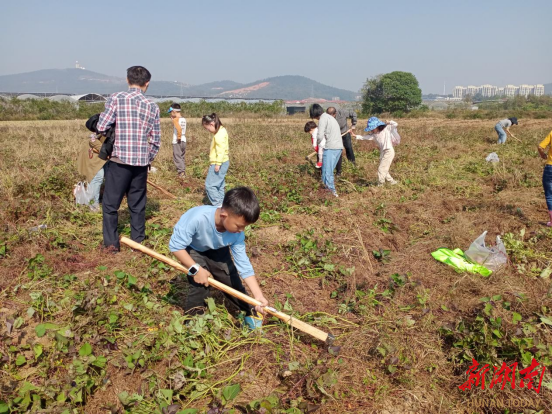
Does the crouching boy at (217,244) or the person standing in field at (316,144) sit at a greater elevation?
the person standing in field at (316,144)

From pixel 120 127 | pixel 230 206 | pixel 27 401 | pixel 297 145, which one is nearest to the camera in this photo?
pixel 27 401

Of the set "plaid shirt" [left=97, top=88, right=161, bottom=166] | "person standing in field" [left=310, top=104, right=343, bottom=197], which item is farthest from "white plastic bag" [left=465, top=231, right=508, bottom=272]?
"plaid shirt" [left=97, top=88, right=161, bottom=166]

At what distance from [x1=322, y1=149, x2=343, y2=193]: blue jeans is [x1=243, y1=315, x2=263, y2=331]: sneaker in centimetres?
402

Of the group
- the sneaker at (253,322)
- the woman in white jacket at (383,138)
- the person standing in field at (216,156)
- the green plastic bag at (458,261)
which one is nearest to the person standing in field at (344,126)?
the woman in white jacket at (383,138)

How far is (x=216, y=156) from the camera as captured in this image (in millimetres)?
5441

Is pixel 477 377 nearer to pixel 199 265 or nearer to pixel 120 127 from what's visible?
pixel 199 265

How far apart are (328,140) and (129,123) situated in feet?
11.2

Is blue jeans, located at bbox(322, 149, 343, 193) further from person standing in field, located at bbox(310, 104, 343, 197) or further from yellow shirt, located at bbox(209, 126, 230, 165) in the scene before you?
yellow shirt, located at bbox(209, 126, 230, 165)

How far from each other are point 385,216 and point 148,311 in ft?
11.2

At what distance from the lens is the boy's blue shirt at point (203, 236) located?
2412 mm

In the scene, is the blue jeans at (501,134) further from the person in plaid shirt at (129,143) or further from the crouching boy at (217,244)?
the crouching boy at (217,244)

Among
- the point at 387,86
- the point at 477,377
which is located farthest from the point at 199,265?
the point at 387,86

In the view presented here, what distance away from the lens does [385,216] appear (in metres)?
5.23

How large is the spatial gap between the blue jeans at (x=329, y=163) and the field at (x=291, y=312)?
0.77m
